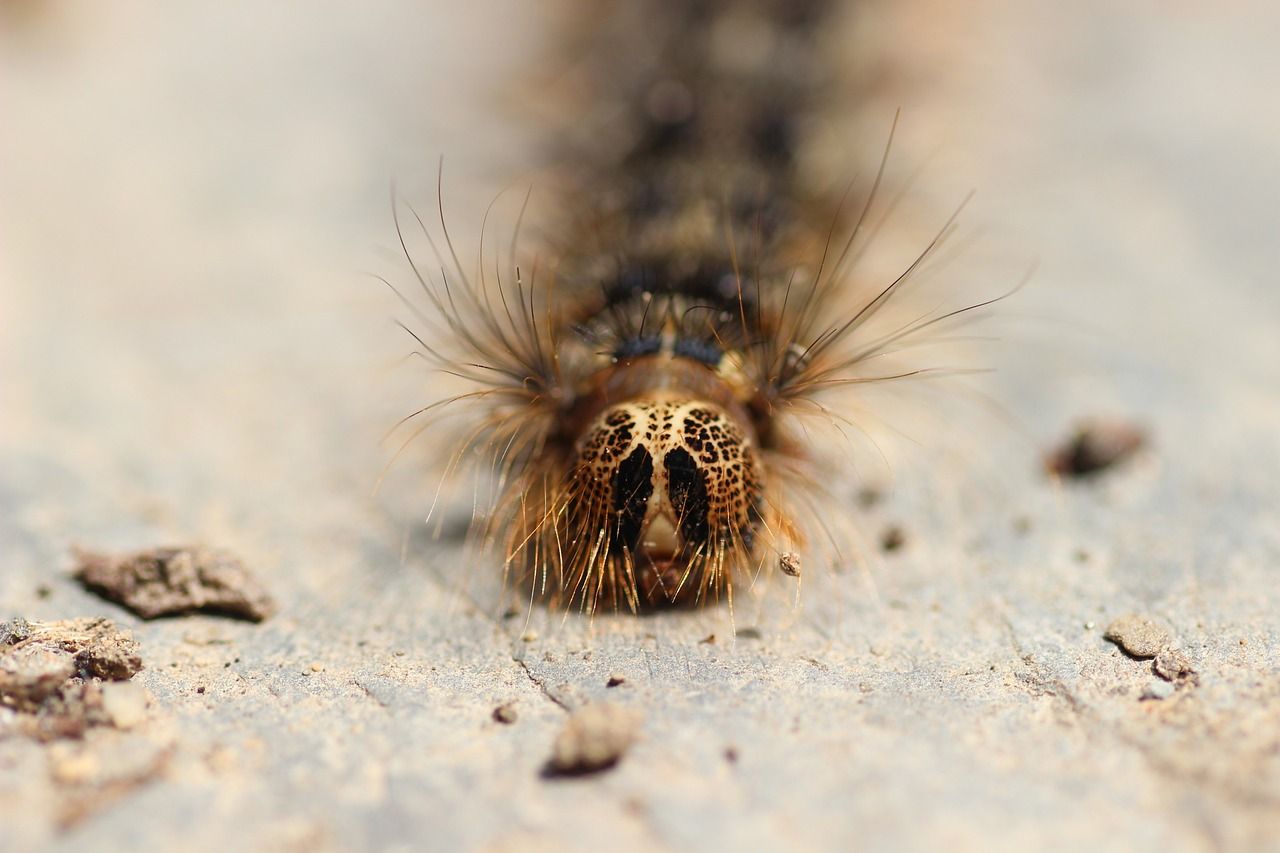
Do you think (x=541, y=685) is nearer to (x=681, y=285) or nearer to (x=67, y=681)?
(x=67, y=681)

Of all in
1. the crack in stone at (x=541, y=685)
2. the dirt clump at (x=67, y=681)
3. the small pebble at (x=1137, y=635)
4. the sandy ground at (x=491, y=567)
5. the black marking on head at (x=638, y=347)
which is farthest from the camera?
the black marking on head at (x=638, y=347)

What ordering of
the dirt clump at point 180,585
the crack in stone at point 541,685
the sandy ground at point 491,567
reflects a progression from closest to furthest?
the sandy ground at point 491,567, the crack in stone at point 541,685, the dirt clump at point 180,585

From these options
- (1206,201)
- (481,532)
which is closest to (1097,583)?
(481,532)

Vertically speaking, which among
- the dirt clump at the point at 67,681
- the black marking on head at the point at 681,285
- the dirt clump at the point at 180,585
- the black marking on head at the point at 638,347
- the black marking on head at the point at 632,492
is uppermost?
the black marking on head at the point at 681,285

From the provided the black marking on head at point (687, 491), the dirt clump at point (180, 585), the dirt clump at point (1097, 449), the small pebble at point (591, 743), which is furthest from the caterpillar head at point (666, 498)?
the dirt clump at point (1097, 449)

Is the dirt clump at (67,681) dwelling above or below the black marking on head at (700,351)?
below

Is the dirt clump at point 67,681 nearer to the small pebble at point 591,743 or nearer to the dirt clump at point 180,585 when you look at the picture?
the dirt clump at point 180,585

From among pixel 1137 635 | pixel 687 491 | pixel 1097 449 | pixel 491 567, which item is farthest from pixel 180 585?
pixel 1097 449
